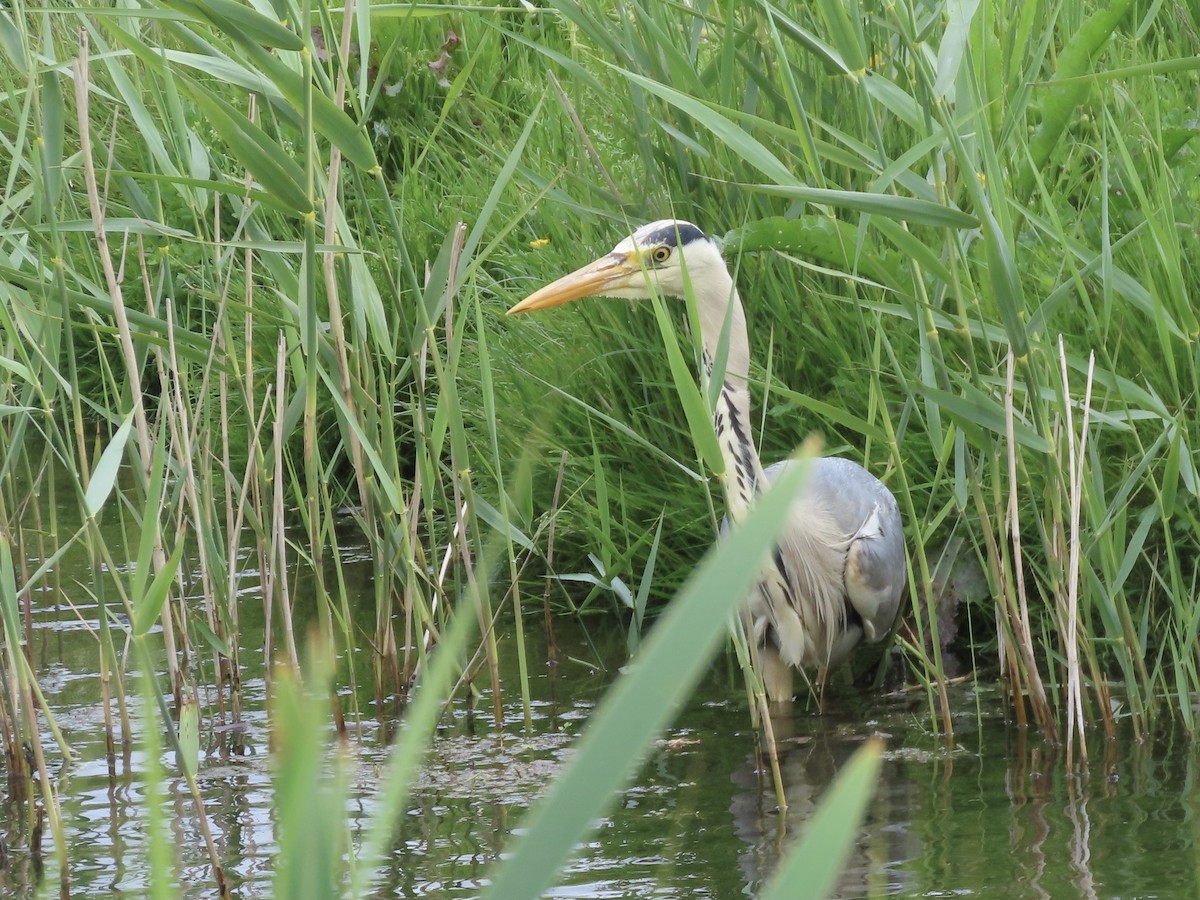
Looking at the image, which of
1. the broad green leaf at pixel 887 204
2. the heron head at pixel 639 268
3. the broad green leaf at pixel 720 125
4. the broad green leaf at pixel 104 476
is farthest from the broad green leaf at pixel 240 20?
the heron head at pixel 639 268

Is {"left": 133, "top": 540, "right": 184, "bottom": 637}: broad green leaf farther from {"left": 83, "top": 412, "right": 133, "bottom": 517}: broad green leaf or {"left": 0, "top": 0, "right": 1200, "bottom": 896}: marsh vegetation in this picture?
{"left": 83, "top": 412, "right": 133, "bottom": 517}: broad green leaf

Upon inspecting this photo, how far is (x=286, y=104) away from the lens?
255 centimetres

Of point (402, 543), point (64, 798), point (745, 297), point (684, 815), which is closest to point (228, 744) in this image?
point (64, 798)

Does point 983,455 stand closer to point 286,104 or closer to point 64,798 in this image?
point 286,104

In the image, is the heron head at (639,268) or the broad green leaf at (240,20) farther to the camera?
the heron head at (639,268)

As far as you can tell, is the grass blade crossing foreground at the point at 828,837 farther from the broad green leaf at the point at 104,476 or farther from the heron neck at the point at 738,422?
the heron neck at the point at 738,422

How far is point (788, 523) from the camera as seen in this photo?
327 centimetres

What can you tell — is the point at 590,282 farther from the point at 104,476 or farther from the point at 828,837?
the point at 828,837

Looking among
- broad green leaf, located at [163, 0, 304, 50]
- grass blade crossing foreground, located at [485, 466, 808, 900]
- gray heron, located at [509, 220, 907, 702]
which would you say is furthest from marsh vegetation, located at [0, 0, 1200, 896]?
grass blade crossing foreground, located at [485, 466, 808, 900]

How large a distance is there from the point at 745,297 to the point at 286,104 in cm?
155

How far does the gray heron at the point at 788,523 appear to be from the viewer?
3283mm

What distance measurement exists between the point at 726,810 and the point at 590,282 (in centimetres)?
128

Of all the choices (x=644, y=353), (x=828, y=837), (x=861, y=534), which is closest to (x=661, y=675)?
(x=828, y=837)

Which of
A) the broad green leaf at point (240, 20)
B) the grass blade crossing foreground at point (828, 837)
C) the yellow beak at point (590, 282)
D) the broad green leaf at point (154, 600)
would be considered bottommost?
the grass blade crossing foreground at point (828, 837)
